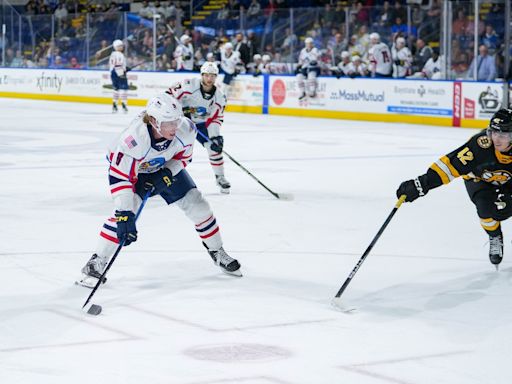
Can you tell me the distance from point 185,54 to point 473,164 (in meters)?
19.4

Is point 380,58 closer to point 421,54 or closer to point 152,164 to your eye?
point 421,54

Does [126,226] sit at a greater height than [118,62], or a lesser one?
lesser

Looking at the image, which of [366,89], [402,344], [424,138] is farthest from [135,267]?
[366,89]

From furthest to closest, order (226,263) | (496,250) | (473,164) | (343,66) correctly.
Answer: (343,66), (496,250), (226,263), (473,164)

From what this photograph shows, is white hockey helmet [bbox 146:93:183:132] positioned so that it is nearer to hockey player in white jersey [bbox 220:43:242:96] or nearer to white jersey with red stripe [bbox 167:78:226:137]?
white jersey with red stripe [bbox 167:78:226:137]

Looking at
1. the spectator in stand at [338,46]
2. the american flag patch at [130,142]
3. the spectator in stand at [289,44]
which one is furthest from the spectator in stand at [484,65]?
the american flag patch at [130,142]

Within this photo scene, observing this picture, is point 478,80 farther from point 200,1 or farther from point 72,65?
point 72,65

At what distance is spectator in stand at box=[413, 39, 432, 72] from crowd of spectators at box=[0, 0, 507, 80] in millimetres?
19

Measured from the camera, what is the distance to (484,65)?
18734 millimetres

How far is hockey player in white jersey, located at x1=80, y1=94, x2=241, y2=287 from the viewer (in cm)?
581

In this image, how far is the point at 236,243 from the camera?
7.76 meters

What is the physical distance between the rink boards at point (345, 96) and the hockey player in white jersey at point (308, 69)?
16cm

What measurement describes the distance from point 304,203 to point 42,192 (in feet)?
8.39

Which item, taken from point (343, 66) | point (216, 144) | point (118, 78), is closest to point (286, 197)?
point (216, 144)
